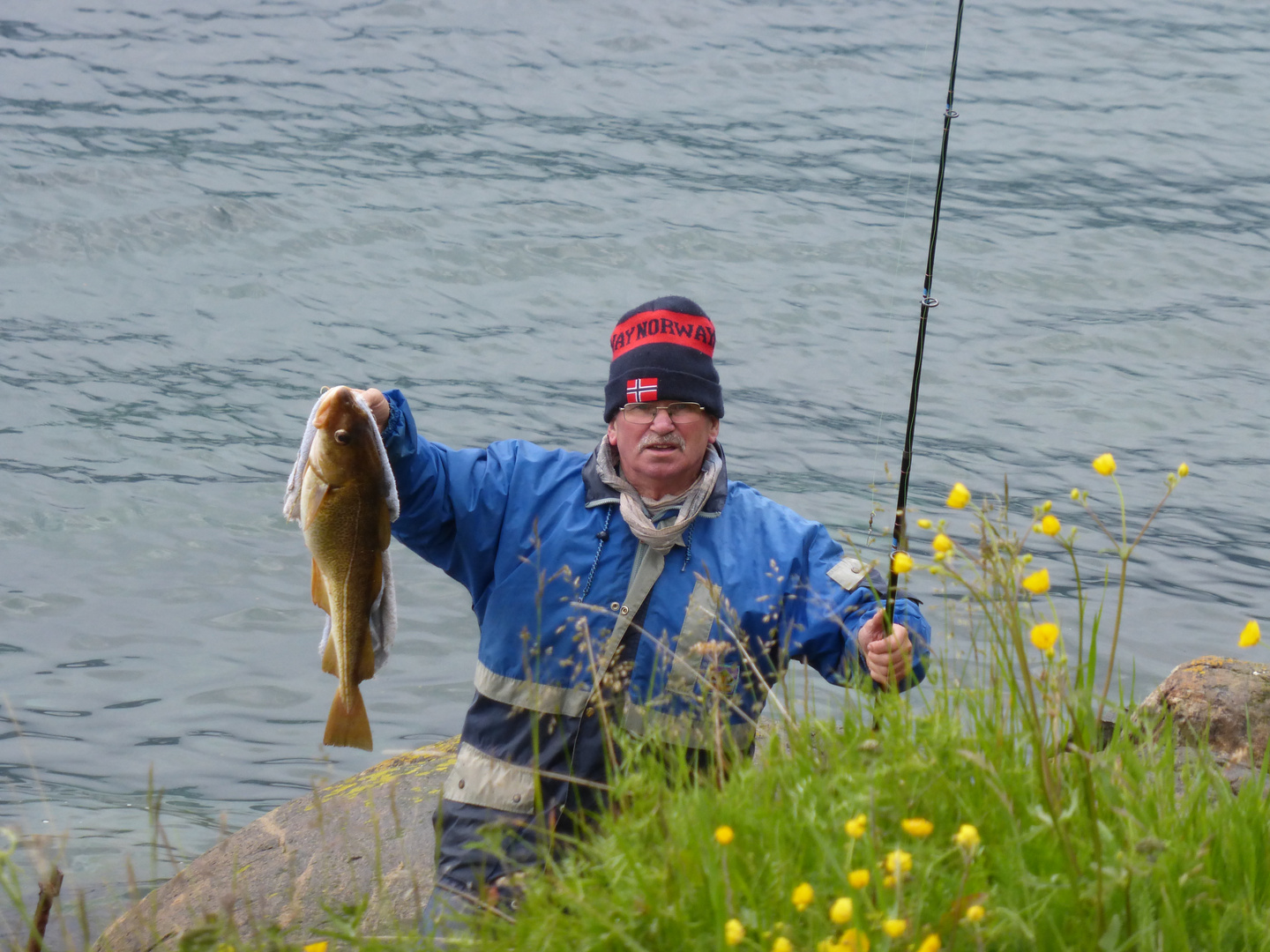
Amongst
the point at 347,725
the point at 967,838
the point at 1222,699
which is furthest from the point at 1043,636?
the point at 1222,699

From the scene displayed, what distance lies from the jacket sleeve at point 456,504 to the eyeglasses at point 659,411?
419 mm

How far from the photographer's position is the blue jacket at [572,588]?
4312 mm

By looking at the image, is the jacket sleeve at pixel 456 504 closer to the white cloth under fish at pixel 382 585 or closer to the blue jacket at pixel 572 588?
the blue jacket at pixel 572 588

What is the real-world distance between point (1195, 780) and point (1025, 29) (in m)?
19.3

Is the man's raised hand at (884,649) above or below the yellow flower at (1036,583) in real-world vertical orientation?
below

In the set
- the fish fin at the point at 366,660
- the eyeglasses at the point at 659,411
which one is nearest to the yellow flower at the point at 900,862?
the fish fin at the point at 366,660

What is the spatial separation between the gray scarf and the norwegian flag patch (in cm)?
17

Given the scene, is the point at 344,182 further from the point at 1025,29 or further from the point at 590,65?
the point at 1025,29

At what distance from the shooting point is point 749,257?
46.7 ft

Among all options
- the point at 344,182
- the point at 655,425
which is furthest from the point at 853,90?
the point at 655,425

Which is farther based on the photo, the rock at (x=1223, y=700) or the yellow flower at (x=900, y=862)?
the rock at (x=1223, y=700)

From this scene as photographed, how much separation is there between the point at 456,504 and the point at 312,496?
1.07 meters

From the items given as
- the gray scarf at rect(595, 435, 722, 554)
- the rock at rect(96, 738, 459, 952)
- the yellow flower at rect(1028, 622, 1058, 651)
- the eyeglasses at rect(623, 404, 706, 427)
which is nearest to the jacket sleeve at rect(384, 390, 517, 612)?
the gray scarf at rect(595, 435, 722, 554)

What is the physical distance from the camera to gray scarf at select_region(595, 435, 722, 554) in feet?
14.7
